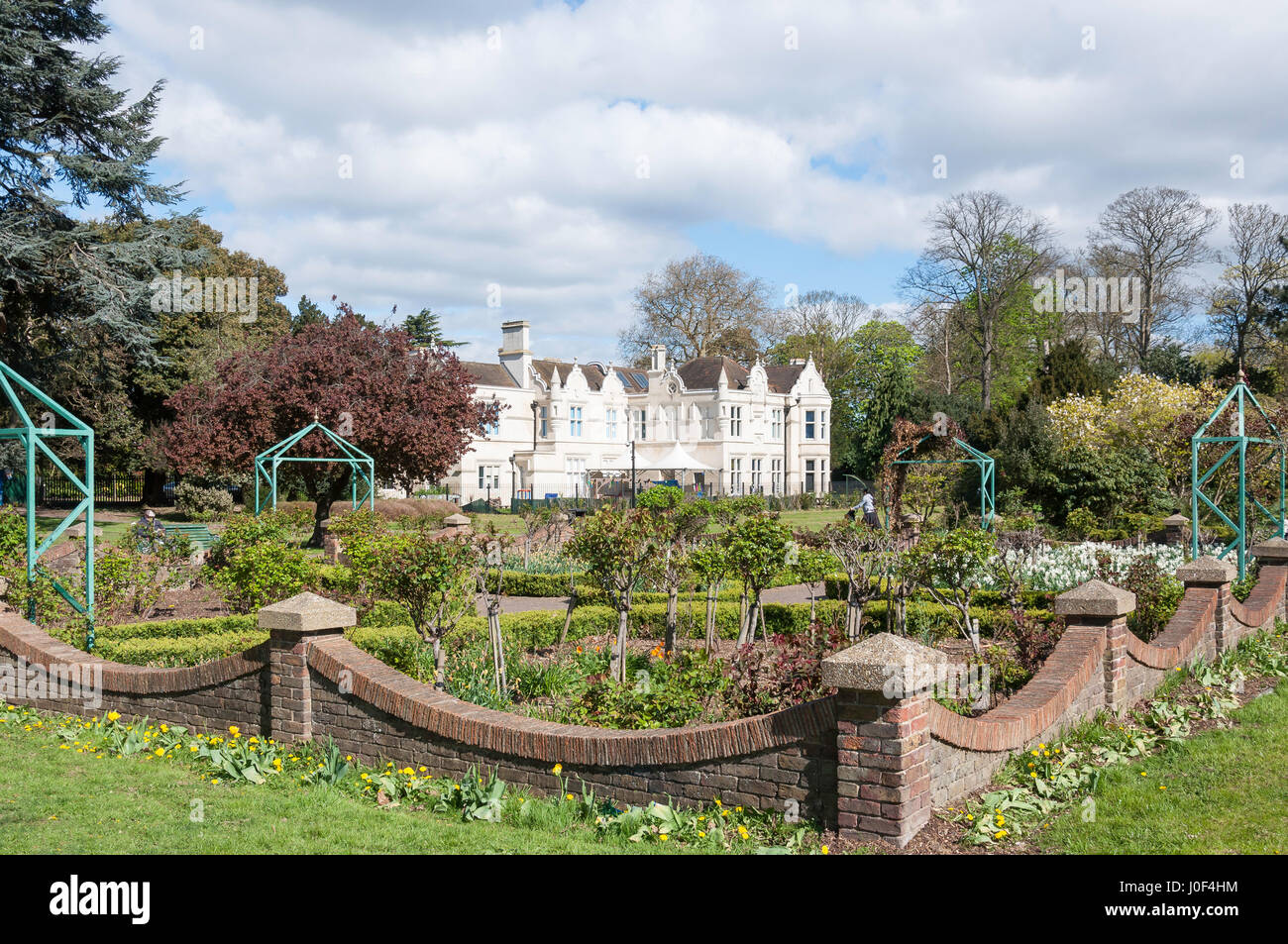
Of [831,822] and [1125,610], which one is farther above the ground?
[1125,610]

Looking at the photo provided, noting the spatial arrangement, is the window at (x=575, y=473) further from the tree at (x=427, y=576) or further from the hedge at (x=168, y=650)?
the tree at (x=427, y=576)

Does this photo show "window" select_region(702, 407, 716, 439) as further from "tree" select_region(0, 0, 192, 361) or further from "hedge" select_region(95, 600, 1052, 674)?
"hedge" select_region(95, 600, 1052, 674)

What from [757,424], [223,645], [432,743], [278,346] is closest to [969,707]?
[432,743]

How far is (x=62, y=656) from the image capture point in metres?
8.84

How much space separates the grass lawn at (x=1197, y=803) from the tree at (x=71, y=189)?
2633 cm

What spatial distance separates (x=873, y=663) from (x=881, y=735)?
387 mm

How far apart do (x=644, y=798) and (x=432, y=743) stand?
1.55 meters

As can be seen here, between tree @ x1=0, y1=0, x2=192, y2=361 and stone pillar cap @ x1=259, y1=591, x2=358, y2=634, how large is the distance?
22.2 metres

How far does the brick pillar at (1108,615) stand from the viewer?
24.6 feet

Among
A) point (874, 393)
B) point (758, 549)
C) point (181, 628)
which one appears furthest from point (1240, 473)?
point (874, 393)

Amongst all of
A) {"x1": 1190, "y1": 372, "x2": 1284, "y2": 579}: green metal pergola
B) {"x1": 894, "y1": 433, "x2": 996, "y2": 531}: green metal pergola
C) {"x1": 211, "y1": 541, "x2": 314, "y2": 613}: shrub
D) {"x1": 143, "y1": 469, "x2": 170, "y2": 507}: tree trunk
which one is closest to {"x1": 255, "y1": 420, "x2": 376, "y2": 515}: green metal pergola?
{"x1": 211, "y1": 541, "x2": 314, "y2": 613}: shrub

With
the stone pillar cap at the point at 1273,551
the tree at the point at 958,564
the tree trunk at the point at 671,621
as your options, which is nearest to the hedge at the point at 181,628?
the tree trunk at the point at 671,621
